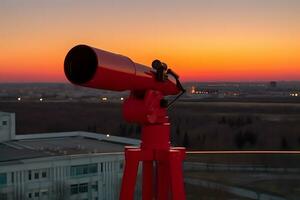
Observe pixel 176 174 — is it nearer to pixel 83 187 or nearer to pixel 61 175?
pixel 61 175

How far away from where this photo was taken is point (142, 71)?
1708mm

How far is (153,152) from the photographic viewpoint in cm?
181

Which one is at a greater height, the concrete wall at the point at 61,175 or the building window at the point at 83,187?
the concrete wall at the point at 61,175

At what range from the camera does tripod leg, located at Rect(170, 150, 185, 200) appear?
1811 mm

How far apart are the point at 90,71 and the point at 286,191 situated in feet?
8.59

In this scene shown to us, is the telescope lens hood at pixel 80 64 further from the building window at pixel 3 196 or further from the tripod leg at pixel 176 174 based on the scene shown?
the building window at pixel 3 196

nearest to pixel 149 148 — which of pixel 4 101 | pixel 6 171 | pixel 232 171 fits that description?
pixel 232 171

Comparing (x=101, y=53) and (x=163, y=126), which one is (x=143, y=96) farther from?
(x=101, y=53)

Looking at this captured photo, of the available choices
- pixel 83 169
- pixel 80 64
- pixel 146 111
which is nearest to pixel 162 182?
pixel 146 111

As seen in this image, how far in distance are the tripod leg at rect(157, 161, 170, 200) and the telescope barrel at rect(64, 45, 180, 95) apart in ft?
1.14

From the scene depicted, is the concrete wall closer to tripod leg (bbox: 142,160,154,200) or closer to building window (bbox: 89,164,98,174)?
building window (bbox: 89,164,98,174)

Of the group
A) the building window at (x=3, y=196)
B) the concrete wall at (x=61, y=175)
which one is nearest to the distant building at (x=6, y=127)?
the concrete wall at (x=61, y=175)

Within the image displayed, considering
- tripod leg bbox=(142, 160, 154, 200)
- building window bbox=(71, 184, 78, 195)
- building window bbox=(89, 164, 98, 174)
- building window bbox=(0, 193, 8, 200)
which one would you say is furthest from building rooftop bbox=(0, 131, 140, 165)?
tripod leg bbox=(142, 160, 154, 200)

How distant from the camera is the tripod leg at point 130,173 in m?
1.77
